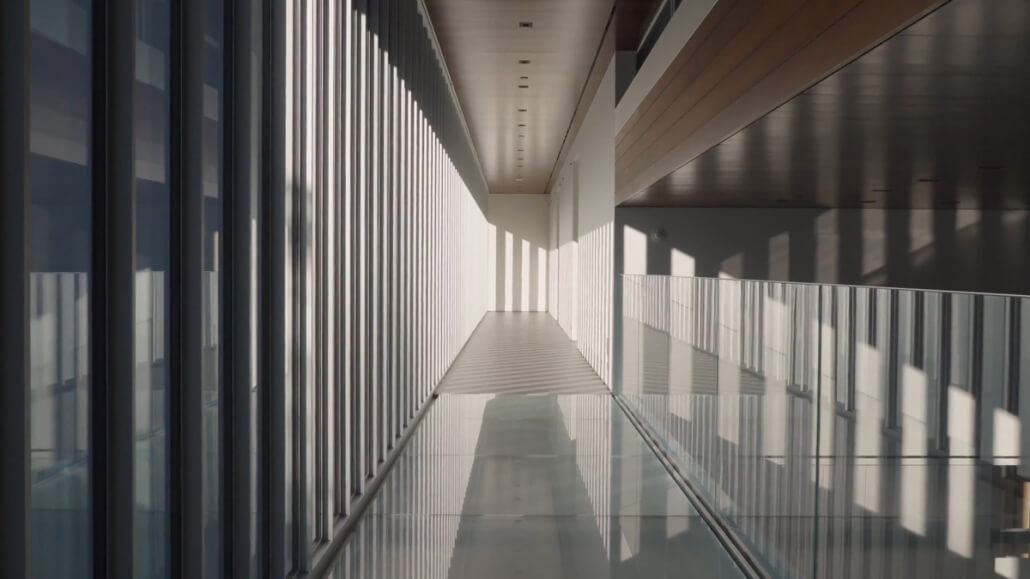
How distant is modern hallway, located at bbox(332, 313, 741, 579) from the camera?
166 inches

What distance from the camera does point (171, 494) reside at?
255 cm

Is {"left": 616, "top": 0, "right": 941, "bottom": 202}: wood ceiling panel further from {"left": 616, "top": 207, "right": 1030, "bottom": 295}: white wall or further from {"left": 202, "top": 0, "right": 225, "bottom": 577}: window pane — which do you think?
{"left": 616, "top": 207, "right": 1030, "bottom": 295}: white wall

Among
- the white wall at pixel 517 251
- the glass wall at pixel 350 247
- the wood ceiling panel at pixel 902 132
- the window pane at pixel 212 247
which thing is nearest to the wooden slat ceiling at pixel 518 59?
the glass wall at pixel 350 247

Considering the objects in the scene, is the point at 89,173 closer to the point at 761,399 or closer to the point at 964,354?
the point at 964,354

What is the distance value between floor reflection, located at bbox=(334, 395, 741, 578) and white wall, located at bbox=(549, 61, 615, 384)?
383cm

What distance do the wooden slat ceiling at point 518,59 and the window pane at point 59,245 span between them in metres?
3.94

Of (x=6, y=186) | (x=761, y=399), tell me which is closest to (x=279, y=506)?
(x=6, y=186)

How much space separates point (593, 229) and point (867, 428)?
34.0 ft

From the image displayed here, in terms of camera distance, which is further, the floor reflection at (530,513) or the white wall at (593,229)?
the white wall at (593,229)

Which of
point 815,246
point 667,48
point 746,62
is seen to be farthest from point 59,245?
point 746,62

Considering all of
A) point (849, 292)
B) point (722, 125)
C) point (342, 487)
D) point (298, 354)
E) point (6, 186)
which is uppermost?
point (722, 125)

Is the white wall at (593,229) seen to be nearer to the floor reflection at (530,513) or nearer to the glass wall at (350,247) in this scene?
the glass wall at (350,247)

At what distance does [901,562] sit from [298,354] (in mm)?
2552

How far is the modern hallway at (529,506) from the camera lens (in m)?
4.23
